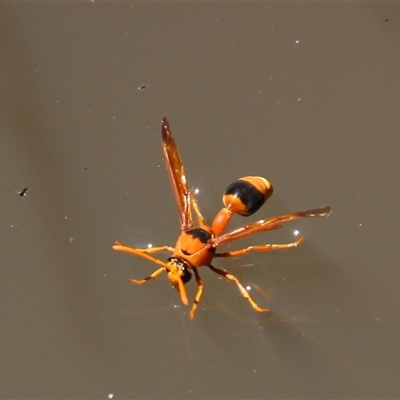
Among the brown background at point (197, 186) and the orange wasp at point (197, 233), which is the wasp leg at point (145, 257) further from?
the brown background at point (197, 186)

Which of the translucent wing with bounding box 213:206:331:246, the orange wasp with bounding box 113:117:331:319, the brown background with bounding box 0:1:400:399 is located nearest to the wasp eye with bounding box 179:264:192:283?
the orange wasp with bounding box 113:117:331:319

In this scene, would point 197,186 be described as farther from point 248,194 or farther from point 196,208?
point 248,194

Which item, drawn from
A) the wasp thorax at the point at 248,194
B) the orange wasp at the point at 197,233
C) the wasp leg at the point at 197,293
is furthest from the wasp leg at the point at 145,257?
the wasp thorax at the point at 248,194

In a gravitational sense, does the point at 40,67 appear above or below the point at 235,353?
above

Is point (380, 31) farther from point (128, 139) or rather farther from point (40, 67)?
point (40, 67)

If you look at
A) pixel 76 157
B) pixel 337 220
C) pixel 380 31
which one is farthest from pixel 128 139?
pixel 380 31

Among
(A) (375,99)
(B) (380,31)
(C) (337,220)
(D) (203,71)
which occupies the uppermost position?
(D) (203,71)

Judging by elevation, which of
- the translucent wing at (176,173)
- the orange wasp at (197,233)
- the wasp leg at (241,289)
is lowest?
the wasp leg at (241,289)
